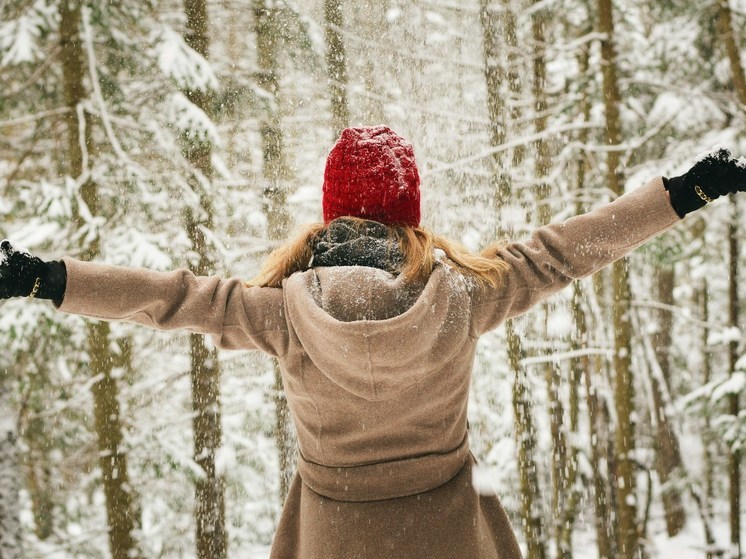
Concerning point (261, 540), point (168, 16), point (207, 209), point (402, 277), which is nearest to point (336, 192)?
point (402, 277)

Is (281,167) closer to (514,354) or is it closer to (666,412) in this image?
(514,354)

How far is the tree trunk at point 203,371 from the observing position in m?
6.46

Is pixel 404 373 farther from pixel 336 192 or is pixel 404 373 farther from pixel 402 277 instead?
pixel 336 192

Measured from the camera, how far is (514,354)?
275 inches

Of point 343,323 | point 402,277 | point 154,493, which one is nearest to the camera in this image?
point 343,323

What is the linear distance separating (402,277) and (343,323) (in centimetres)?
21

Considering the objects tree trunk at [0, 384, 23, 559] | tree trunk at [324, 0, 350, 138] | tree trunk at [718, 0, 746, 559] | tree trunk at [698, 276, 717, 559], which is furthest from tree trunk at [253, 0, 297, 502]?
tree trunk at [698, 276, 717, 559]

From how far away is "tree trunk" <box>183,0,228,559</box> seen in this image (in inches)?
254

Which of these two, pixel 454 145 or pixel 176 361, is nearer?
pixel 454 145

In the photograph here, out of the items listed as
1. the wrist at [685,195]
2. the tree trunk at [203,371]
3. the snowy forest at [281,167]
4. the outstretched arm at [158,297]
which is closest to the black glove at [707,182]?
the wrist at [685,195]

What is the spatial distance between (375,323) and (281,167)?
6411 millimetres

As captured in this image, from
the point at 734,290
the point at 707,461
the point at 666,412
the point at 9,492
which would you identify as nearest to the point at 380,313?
the point at 9,492

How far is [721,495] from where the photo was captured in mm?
15227

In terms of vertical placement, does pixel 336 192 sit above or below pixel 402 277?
above
